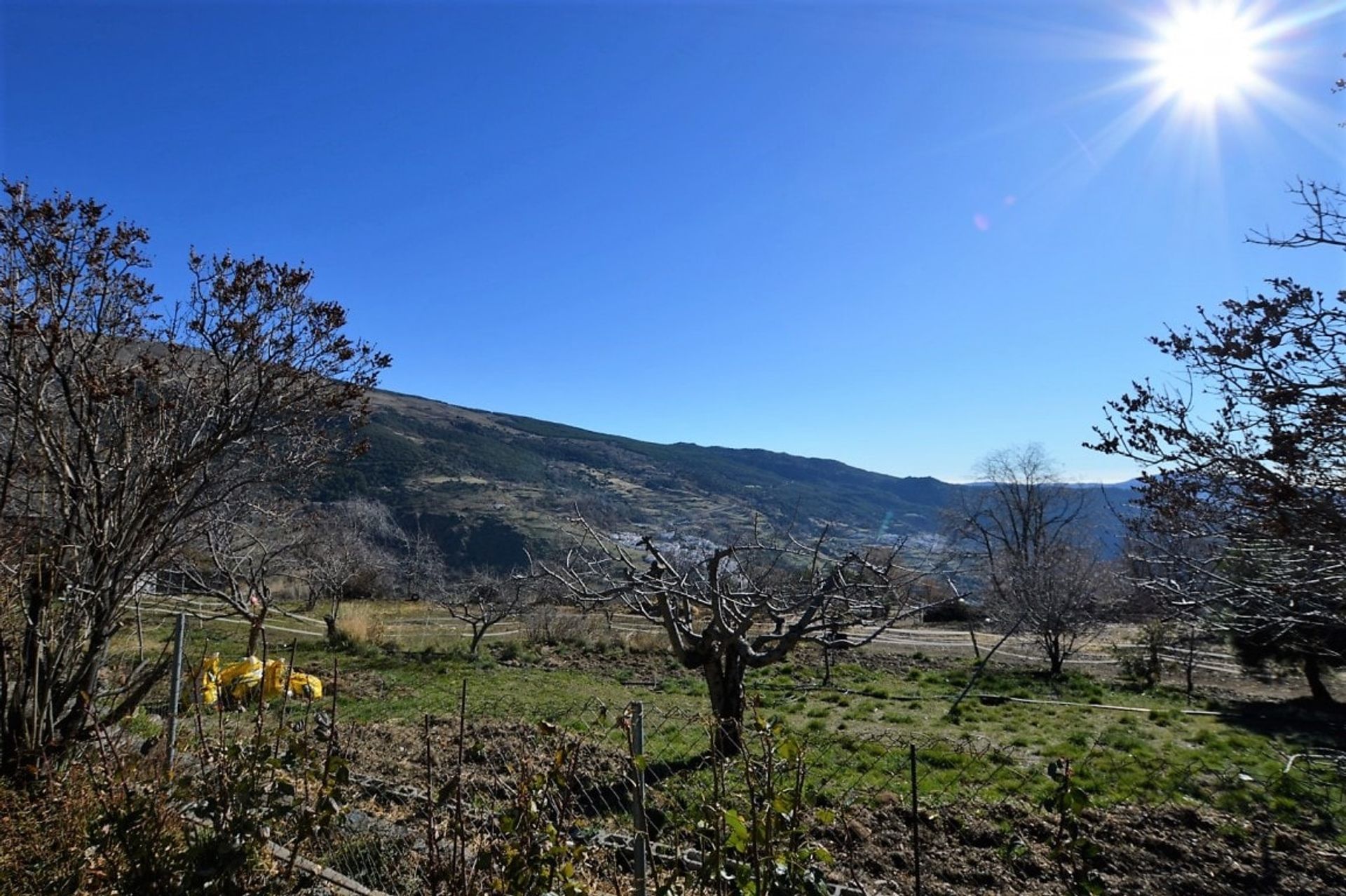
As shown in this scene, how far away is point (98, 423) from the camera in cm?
437

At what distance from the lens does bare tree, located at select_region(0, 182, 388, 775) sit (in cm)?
411

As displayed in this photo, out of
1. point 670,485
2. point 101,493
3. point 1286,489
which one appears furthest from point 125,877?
point 670,485

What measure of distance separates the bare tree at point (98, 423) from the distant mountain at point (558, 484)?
29.5 metres

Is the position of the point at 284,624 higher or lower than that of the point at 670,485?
lower

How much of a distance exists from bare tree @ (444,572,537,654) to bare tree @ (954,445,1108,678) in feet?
36.7

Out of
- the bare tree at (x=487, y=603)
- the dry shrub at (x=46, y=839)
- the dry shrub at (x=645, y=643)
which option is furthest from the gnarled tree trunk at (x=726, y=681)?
the dry shrub at (x=645, y=643)

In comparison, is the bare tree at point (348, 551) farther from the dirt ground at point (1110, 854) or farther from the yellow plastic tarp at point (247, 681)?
the dirt ground at point (1110, 854)

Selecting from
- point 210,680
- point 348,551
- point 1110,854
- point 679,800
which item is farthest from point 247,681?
point 348,551

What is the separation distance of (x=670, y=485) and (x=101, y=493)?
90348 mm

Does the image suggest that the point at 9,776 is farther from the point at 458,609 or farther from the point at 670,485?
the point at 670,485

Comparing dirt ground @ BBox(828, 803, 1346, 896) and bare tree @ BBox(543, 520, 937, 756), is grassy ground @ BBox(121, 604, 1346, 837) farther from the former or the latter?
bare tree @ BBox(543, 520, 937, 756)

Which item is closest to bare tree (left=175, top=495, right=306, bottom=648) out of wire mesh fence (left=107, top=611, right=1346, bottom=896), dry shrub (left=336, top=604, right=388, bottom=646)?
wire mesh fence (left=107, top=611, right=1346, bottom=896)

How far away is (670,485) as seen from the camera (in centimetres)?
9444

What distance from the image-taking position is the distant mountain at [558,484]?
182 ft
